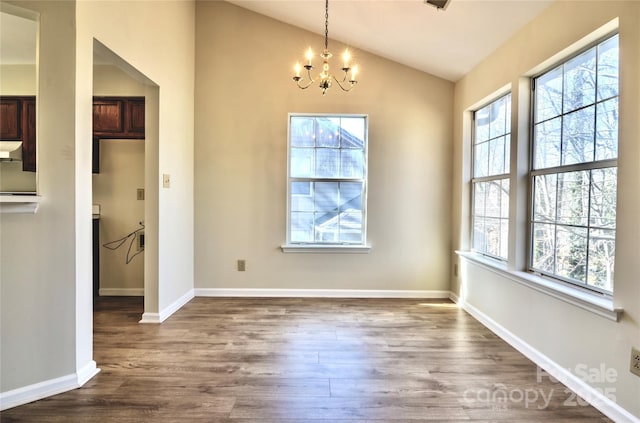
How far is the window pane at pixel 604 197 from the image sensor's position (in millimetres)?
1853

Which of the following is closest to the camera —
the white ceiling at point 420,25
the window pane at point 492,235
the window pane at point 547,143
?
the window pane at point 547,143

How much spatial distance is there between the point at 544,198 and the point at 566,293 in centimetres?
75

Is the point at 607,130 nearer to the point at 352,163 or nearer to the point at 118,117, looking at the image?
the point at 352,163

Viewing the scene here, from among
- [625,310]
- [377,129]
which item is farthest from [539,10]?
[625,310]

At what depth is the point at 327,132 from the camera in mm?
3865

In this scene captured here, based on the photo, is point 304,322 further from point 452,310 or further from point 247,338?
point 452,310

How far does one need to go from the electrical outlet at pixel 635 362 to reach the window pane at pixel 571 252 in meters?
0.53

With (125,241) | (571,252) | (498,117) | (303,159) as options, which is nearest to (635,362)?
(571,252)

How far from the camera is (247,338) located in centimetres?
267

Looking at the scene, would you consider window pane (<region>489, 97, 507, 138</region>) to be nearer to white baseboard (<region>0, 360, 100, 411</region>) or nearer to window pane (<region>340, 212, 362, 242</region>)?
window pane (<region>340, 212, 362, 242</region>)

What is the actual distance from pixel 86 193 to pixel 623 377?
3.25m

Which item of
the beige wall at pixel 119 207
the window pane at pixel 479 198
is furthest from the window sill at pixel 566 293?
the beige wall at pixel 119 207

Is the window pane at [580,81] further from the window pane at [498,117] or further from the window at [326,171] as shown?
the window at [326,171]

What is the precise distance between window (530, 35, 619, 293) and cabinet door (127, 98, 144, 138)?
3.74 m
